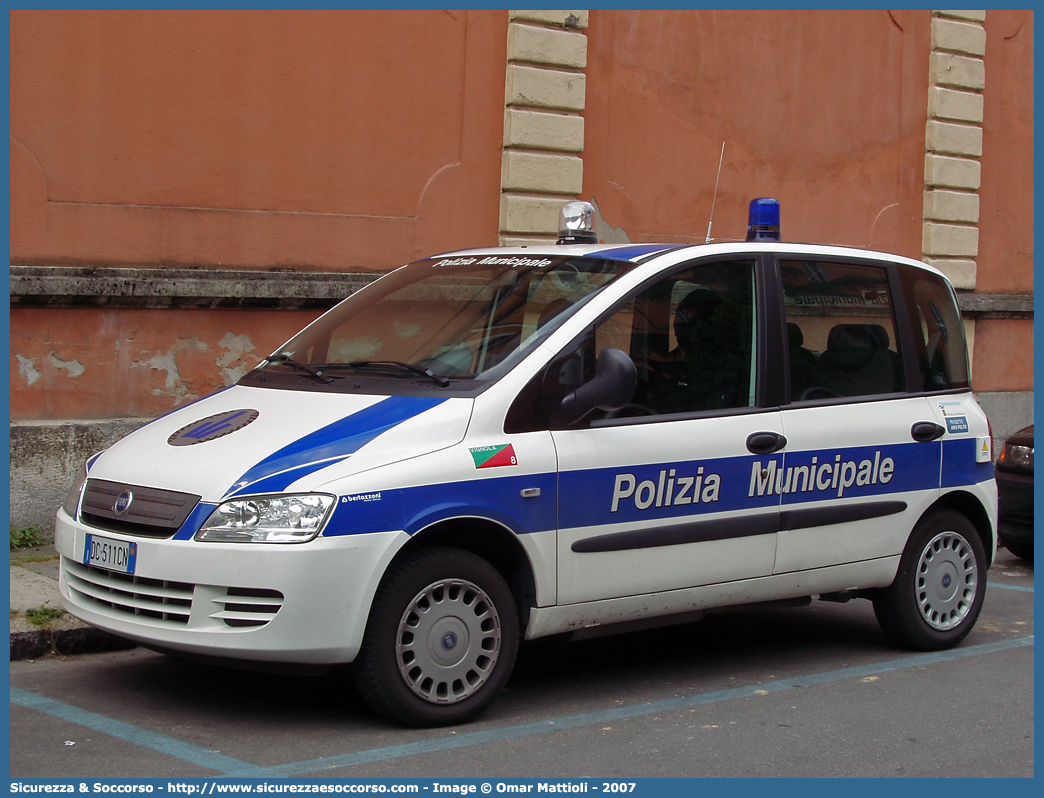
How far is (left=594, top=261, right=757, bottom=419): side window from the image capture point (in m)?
5.29

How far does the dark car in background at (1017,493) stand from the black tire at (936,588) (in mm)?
2526

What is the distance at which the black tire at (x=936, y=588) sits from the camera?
611 centimetres

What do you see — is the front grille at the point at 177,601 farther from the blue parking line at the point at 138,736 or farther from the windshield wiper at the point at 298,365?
the windshield wiper at the point at 298,365

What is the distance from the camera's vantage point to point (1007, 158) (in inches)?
576

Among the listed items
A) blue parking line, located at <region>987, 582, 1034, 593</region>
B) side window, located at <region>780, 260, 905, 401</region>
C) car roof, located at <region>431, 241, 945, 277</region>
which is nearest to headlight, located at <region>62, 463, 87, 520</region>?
car roof, located at <region>431, 241, 945, 277</region>

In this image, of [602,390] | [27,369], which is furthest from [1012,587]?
[27,369]

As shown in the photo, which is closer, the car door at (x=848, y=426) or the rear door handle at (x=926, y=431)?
the car door at (x=848, y=426)

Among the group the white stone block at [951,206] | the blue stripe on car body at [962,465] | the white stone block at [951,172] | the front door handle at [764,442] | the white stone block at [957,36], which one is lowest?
the blue stripe on car body at [962,465]

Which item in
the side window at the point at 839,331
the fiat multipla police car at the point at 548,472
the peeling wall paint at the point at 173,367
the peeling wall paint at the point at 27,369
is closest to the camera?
the fiat multipla police car at the point at 548,472

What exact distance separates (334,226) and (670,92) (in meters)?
3.85

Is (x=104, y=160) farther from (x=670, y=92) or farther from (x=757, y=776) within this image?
(x=757, y=776)

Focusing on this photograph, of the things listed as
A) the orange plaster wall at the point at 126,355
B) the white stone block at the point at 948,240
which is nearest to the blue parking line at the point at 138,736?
the orange plaster wall at the point at 126,355

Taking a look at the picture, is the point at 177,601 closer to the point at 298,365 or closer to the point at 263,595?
the point at 263,595

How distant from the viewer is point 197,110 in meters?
9.02
